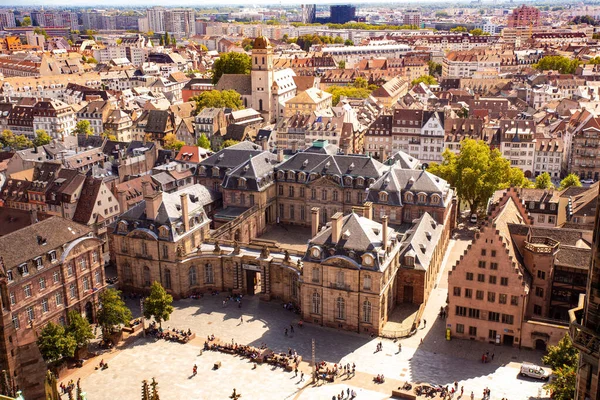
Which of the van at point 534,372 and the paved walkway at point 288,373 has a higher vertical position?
the van at point 534,372

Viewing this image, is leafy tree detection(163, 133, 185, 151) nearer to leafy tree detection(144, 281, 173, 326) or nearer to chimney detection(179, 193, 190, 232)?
chimney detection(179, 193, 190, 232)

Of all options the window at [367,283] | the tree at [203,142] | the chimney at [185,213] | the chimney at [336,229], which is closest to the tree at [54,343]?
the chimney at [185,213]

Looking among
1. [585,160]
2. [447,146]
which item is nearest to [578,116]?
[585,160]

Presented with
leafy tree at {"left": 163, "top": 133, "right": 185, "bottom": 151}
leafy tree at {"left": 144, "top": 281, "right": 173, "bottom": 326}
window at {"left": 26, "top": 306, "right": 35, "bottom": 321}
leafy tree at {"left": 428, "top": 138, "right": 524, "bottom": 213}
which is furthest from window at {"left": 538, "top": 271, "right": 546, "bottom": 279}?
leafy tree at {"left": 163, "top": 133, "right": 185, "bottom": 151}

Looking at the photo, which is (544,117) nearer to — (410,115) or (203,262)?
(410,115)

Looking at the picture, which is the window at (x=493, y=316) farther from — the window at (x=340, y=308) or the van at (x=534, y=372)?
the window at (x=340, y=308)

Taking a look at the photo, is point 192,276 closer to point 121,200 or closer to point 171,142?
point 121,200
